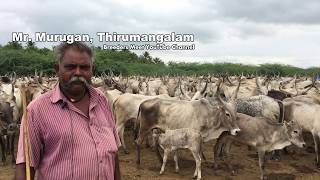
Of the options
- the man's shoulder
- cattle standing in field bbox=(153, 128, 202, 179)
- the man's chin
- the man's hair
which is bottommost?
cattle standing in field bbox=(153, 128, 202, 179)

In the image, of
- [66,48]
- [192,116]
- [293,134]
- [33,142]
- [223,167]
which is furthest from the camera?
[223,167]

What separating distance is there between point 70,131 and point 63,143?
0.09 meters

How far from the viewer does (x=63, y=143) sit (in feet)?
Result: 9.75

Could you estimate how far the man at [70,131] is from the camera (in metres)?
2.98

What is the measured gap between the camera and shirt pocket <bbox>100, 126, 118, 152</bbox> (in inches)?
122

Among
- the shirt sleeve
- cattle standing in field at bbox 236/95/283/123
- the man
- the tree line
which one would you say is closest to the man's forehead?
the man

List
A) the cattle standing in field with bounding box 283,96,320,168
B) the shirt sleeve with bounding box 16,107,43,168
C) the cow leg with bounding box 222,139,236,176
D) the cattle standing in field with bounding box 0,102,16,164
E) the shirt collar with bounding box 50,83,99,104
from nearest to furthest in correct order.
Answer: the shirt sleeve with bounding box 16,107,43,168
the shirt collar with bounding box 50,83,99,104
the cow leg with bounding box 222,139,236,176
the cattle standing in field with bounding box 0,102,16,164
the cattle standing in field with bounding box 283,96,320,168

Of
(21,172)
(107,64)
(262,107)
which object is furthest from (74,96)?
(107,64)

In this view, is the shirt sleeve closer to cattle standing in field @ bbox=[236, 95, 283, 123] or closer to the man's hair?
the man's hair

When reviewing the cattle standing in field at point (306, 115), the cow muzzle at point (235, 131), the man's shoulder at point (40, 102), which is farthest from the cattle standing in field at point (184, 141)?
the man's shoulder at point (40, 102)

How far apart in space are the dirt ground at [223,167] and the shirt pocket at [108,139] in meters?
6.83

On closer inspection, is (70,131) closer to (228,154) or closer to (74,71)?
(74,71)

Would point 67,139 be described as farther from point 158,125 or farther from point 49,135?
point 158,125

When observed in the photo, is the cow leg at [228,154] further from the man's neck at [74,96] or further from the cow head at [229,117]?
the man's neck at [74,96]
